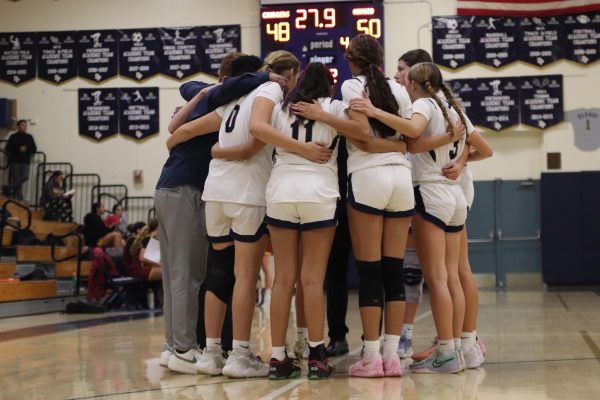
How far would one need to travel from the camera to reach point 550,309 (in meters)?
9.59

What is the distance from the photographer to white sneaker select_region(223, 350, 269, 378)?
4469mm

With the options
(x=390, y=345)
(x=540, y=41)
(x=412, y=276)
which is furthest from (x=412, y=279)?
(x=540, y=41)

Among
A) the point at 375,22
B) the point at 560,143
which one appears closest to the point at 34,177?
the point at 375,22

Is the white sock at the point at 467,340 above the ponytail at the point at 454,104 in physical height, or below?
below

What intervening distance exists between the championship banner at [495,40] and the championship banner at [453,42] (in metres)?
0.14

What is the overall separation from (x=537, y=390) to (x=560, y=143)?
38.3 ft

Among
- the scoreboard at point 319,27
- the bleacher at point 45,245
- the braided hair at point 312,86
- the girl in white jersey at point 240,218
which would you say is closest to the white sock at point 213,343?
the girl in white jersey at point 240,218

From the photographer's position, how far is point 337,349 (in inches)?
213

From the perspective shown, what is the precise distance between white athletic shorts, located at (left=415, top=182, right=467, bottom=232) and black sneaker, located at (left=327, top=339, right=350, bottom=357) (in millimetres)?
1101

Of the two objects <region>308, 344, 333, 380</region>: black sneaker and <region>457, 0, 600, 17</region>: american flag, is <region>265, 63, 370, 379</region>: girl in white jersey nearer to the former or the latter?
<region>308, 344, 333, 380</region>: black sneaker

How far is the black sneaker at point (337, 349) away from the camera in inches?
212

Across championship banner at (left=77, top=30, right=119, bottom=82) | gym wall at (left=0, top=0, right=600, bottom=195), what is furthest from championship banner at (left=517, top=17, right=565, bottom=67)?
championship banner at (left=77, top=30, right=119, bottom=82)

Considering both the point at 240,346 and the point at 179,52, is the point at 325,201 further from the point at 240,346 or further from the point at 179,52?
the point at 179,52

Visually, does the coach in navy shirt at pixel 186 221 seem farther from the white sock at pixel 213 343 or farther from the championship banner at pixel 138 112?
the championship banner at pixel 138 112
